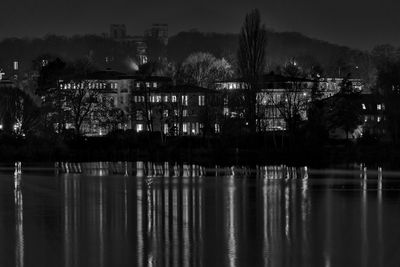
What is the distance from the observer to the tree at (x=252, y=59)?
85.8 m

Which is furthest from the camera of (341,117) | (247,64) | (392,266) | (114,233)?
(341,117)

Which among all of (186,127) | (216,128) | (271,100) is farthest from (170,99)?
(271,100)

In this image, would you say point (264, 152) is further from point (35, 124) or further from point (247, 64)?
point (35, 124)

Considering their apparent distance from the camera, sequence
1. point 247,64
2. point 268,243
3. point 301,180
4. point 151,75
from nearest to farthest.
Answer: point 268,243
point 301,180
point 247,64
point 151,75

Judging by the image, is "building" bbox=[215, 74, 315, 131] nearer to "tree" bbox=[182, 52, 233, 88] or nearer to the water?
"tree" bbox=[182, 52, 233, 88]

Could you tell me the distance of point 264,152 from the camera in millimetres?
75250

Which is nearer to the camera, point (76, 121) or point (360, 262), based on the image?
point (360, 262)

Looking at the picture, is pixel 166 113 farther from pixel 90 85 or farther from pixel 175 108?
pixel 90 85

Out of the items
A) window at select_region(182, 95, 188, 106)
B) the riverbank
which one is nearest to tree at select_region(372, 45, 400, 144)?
the riverbank

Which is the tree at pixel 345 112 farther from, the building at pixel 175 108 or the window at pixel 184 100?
the window at pixel 184 100

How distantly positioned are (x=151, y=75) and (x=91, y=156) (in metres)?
58.3

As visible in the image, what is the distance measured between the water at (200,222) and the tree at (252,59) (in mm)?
41563

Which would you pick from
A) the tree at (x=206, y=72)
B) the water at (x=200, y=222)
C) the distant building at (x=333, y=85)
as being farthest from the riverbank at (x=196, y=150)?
the distant building at (x=333, y=85)

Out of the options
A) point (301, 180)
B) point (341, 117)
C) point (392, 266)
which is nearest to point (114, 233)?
point (392, 266)
